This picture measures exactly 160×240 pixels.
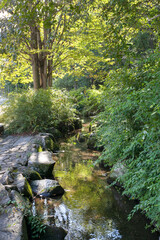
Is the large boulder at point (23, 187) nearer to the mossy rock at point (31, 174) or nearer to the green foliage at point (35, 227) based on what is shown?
the mossy rock at point (31, 174)

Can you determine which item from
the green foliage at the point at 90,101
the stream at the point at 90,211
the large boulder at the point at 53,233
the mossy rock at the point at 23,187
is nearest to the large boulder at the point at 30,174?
the mossy rock at the point at 23,187

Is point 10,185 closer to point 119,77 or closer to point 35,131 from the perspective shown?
point 119,77

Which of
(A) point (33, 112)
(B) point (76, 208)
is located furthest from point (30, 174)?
(A) point (33, 112)

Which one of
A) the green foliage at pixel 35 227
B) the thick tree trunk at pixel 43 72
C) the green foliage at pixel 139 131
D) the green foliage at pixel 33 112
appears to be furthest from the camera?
the thick tree trunk at pixel 43 72

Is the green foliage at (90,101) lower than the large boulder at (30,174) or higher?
higher

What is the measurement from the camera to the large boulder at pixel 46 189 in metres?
4.38

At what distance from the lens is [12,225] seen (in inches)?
107

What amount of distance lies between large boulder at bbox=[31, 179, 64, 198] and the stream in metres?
0.15

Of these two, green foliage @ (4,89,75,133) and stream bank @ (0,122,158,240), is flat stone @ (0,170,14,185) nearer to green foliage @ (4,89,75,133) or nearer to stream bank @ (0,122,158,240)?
stream bank @ (0,122,158,240)

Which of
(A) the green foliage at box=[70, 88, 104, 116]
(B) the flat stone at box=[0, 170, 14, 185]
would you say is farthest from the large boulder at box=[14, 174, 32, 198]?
(A) the green foliage at box=[70, 88, 104, 116]

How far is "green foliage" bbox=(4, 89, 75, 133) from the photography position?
29.8 feet

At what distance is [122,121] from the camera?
3619 mm

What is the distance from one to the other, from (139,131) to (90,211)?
5.97ft

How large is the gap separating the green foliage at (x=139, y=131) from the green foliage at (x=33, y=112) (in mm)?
4937
